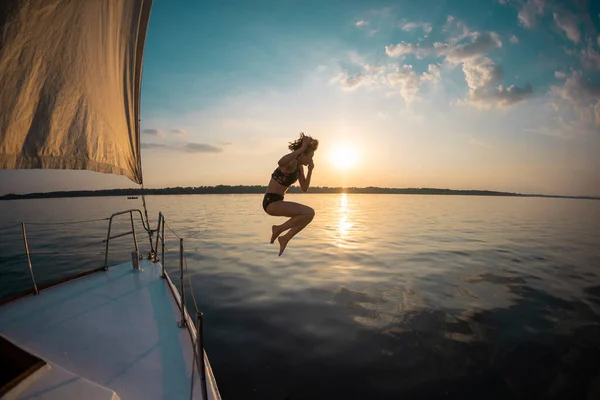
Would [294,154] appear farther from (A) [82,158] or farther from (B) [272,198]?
(A) [82,158]

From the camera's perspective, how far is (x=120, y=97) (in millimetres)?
5352

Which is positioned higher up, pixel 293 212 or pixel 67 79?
pixel 67 79

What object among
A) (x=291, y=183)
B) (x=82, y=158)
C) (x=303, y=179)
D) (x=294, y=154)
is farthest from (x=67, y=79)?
(x=303, y=179)

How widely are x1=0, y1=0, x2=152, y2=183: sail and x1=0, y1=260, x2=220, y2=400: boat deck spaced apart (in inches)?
95.5

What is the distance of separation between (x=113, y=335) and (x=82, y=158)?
263 centimetres

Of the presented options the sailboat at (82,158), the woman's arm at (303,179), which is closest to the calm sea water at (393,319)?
the sailboat at (82,158)

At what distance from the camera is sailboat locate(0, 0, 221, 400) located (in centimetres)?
299

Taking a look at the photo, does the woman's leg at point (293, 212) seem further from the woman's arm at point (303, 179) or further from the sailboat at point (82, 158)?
the sailboat at point (82, 158)

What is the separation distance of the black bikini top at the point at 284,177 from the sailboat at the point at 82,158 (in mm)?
2603

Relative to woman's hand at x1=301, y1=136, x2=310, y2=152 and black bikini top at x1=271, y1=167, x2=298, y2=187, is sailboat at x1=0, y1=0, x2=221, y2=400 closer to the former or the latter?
black bikini top at x1=271, y1=167, x2=298, y2=187

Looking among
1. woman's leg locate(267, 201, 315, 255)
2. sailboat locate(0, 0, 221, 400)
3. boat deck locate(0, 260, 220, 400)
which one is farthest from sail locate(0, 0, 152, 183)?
woman's leg locate(267, 201, 315, 255)

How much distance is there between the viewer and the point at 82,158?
446cm

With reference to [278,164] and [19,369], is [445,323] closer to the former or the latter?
[278,164]

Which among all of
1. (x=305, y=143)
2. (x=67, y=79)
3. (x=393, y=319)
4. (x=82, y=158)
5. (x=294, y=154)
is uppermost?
(x=67, y=79)
